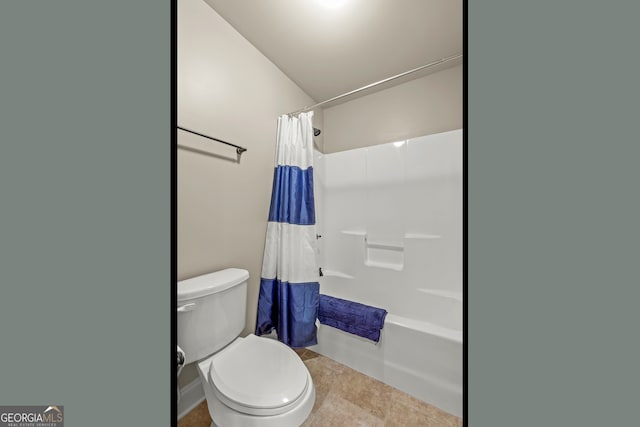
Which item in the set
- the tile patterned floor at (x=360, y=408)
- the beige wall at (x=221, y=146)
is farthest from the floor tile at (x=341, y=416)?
the beige wall at (x=221, y=146)

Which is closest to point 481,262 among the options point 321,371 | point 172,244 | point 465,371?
point 465,371

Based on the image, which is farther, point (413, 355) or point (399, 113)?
point (399, 113)

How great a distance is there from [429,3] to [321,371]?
2.20 metres

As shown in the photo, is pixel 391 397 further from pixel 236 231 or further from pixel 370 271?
pixel 236 231

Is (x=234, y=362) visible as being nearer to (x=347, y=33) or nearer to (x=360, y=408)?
(x=360, y=408)

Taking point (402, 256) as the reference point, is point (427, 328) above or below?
below

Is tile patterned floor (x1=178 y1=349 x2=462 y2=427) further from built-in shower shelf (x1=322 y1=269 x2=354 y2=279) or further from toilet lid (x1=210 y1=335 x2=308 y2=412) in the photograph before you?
built-in shower shelf (x1=322 y1=269 x2=354 y2=279)

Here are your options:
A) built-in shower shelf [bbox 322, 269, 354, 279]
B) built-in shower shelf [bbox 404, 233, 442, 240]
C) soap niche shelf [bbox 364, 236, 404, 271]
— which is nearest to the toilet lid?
built-in shower shelf [bbox 322, 269, 354, 279]

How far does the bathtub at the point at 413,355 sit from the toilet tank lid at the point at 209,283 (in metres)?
0.84

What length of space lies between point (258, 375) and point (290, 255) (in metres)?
0.65

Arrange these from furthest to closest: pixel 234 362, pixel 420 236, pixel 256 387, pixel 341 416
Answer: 1. pixel 420 236
2. pixel 341 416
3. pixel 234 362
4. pixel 256 387

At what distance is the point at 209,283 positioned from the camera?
964mm

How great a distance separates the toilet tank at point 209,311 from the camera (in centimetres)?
87

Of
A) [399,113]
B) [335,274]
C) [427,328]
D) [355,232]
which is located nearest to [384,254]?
[355,232]
